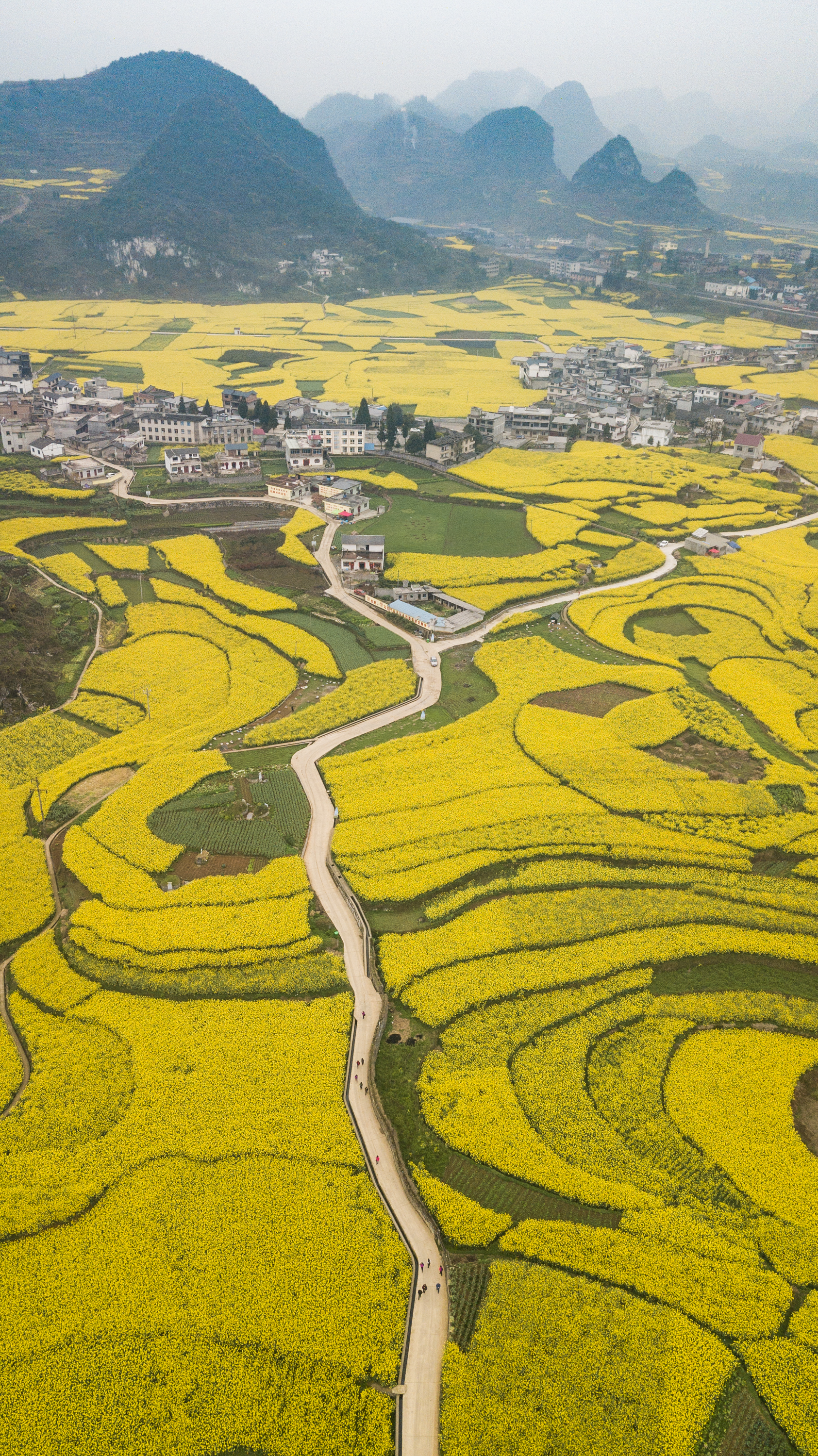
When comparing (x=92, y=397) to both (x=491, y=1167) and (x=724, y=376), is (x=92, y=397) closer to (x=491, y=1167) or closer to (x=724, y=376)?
(x=724, y=376)

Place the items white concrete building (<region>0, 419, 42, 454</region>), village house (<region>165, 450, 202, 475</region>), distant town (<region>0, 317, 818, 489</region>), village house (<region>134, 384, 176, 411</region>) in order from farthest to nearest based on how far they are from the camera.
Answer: village house (<region>134, 384, 176, 411</region>) → white concrete building (<region>0, 419, 42, 454</region>) → distant town (<region>0, 317, 818, 489</region>) → village house (<region>165, 450, 202, 475</region>)

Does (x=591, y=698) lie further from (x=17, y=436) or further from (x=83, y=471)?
(x=17, y=436)

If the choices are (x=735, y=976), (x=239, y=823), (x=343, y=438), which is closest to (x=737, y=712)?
(x=735, y=976)

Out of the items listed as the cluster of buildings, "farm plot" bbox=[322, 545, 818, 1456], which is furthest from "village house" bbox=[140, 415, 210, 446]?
"farm plot" bbox=[322, 545, 818, 1456]

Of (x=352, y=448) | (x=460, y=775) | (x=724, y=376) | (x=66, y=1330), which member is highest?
(x=724, y=376)

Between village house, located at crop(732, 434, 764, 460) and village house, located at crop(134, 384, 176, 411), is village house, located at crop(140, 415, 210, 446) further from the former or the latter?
village house, located at crop(732, 434, 764, 460)

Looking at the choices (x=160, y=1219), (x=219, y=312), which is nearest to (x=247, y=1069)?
(x=160, y=1219)

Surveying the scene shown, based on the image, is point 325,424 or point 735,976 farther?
point 325,424

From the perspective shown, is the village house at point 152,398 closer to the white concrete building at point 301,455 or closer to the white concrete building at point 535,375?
the white concrete building at point 301,455

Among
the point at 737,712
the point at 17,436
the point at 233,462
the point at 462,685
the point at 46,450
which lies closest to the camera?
the point at 737,712

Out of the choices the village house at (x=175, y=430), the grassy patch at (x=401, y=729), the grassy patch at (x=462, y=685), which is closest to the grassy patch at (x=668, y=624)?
the grassy patch at (x=462, y=685)

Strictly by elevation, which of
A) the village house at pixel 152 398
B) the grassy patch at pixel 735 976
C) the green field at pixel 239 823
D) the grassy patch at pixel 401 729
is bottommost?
the grassy patch at pixel 735 976
